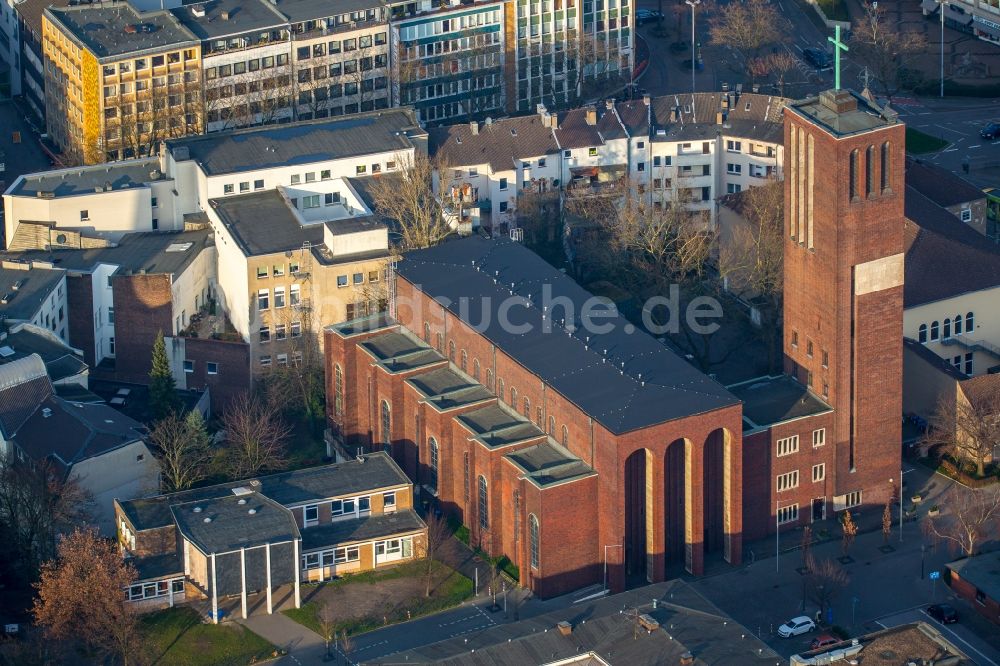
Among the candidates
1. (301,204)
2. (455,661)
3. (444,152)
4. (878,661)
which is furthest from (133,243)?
(878,661)

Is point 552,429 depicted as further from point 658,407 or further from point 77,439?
point 77,439

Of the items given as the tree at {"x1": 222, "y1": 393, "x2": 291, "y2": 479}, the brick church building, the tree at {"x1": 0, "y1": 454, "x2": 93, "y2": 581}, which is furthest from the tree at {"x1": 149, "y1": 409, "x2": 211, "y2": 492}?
the brick church building

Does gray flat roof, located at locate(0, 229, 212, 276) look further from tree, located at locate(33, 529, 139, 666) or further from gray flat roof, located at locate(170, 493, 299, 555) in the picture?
tree, located at locate(33, 529, 139, 666)

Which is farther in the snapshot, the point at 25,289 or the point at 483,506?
the point at 25,289

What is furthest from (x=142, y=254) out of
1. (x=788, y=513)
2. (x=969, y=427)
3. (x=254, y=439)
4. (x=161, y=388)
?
(x=969, y=427)

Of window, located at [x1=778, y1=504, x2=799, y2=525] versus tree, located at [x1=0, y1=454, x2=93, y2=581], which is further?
window, located at [x1=778, y1=504, x2=799, y2=525]

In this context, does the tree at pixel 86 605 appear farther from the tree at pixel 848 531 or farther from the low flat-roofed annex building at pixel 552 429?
the tree at pixel 848 531
